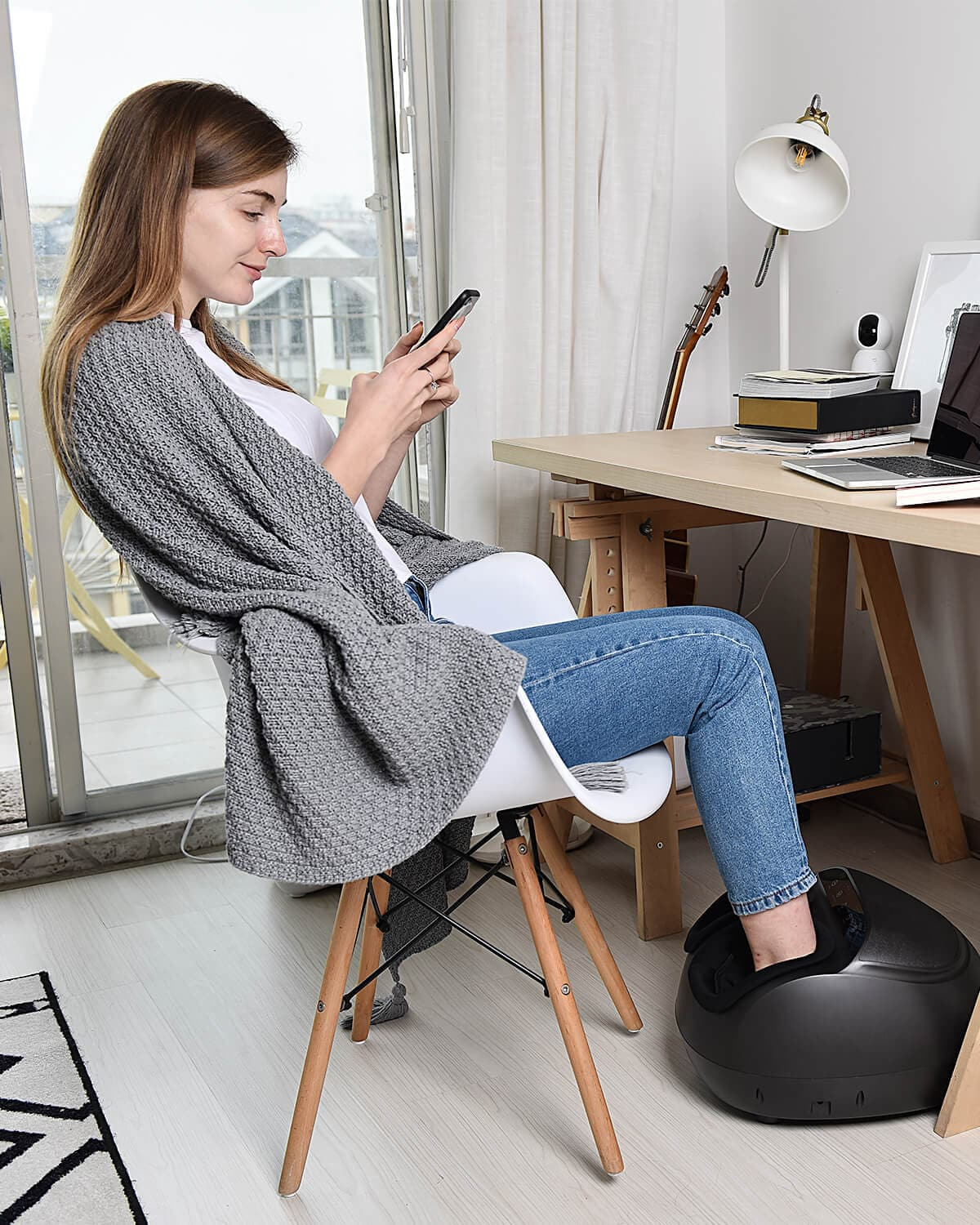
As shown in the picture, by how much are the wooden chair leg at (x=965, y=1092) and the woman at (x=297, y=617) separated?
20 cm

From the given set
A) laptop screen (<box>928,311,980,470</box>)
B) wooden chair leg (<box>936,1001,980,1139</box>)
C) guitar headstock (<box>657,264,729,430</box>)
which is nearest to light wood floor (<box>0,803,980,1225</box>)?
wooden chair leg (<box>936,1001,980,1139</box>)

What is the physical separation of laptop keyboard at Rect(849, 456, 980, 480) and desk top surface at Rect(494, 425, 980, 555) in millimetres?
95

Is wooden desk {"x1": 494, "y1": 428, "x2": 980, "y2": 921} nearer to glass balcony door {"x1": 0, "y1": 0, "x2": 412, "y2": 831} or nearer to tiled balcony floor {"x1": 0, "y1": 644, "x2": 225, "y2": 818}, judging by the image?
glass balcony door {"x1": 0, "y1": 0, "x2": 412, "y2": 831}

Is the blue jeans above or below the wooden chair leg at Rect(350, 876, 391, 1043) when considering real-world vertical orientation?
above

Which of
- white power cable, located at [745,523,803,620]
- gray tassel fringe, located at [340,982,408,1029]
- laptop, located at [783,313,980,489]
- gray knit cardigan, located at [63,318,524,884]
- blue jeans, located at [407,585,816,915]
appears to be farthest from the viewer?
white power cable, located at [745,523,803,620]

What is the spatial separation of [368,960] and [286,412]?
2.26 feet

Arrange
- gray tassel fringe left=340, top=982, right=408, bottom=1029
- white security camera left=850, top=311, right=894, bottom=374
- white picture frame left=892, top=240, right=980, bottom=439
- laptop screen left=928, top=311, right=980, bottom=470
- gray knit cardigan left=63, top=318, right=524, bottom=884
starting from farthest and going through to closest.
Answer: white security camera left=850, top=311, right=894, bottom=374, white picture frame left=892, top=240, right=980, bottom=439, gray tassel fringe left=340, top=982, right=408, bottom=1029, laptop screen left=928, top=311, right=980, bottom=470, gray knit cardigan left=63, top=318, right=524, bottom=884

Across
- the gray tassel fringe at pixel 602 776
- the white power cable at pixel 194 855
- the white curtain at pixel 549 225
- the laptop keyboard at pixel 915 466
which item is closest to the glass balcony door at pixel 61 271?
the white power cable at pixel 194 855

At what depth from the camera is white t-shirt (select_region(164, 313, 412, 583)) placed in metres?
1.33

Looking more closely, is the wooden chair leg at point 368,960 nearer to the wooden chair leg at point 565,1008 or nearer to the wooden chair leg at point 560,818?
the wooden chair leg at point 565,1008

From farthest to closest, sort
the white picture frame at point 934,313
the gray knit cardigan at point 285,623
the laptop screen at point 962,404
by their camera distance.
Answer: the white picture frame at point 934,313
the laptop screen at point 962,404
the gray knit cardigan at point 285,623

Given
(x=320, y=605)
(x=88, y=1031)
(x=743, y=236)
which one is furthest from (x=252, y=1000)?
(x=743, y=236)

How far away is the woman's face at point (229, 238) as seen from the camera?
4.29 feet

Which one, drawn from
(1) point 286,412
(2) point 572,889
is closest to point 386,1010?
(2) point 572,889
